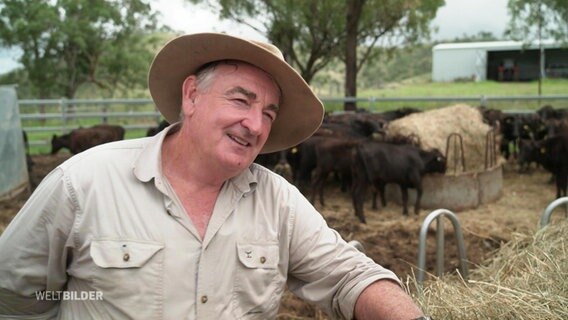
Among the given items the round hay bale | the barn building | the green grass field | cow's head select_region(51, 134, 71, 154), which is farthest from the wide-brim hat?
the barn building

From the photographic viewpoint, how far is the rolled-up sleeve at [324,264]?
7.86ft

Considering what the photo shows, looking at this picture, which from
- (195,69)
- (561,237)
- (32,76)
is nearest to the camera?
(195,69)

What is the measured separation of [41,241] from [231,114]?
84 centimetres

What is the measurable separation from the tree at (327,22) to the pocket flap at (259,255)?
65.8 ft

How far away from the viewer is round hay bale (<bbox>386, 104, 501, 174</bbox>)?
11.7 m

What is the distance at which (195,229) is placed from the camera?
225cm

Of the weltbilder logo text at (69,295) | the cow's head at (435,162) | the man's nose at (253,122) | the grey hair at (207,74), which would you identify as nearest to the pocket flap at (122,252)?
the weltbilder logo text at (69,295)

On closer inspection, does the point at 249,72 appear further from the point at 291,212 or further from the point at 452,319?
the point at 452,319

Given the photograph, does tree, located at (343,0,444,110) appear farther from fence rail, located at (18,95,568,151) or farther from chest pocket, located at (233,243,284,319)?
chest pocket, located at (233,243,284,319)

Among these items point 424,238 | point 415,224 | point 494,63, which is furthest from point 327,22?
point 494,63

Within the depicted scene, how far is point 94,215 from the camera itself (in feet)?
7.23

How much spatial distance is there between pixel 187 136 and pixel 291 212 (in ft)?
1.71

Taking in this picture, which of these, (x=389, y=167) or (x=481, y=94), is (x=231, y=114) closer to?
(x=389, y=167)

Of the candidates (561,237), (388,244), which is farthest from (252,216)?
(388,244)
